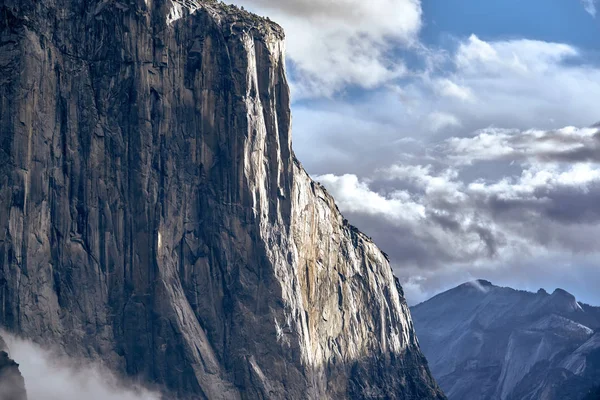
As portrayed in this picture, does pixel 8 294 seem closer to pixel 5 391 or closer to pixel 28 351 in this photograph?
pixel 28 351

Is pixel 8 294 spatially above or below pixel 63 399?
above

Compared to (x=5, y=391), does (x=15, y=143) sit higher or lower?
higher

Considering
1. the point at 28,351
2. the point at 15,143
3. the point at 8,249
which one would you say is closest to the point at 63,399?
the point at 28,351

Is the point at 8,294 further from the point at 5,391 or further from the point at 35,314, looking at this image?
the point at 5,391

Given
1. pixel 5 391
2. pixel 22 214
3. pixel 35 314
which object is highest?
pixel 22 214

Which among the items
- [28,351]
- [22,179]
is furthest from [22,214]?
[28,351]

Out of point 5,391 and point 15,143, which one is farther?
point 15,143
